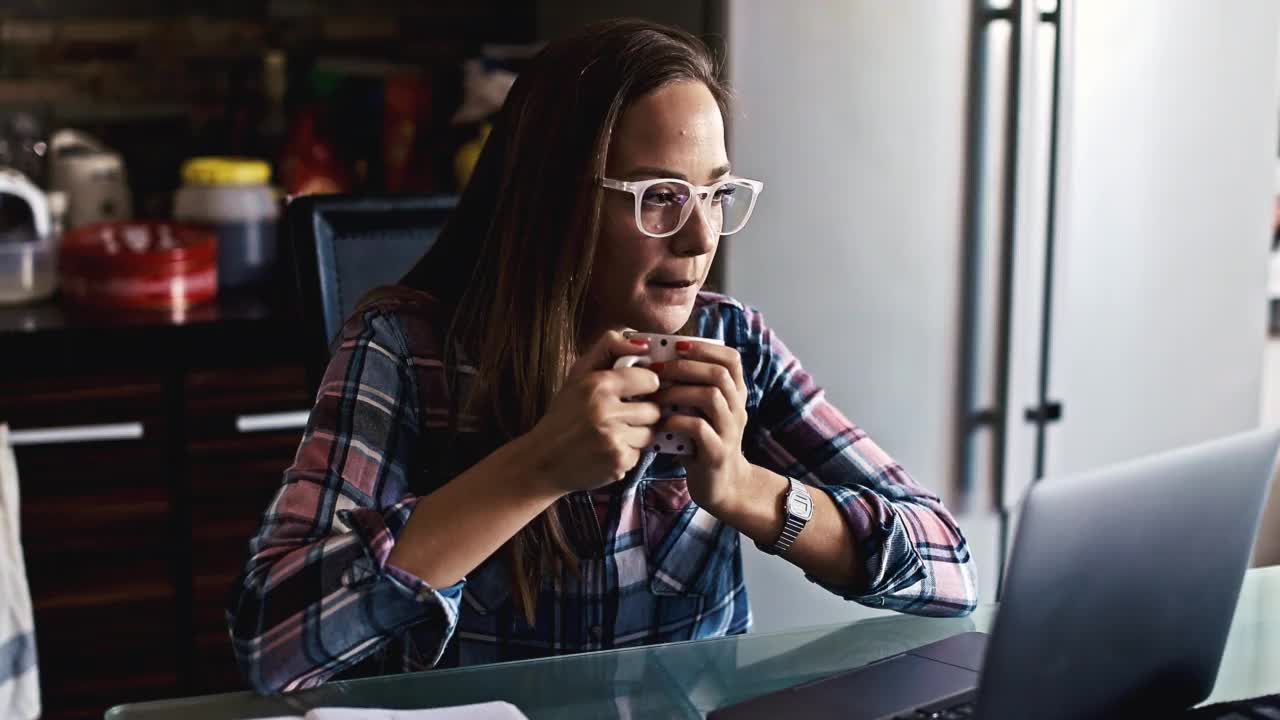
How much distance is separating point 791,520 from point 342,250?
1.97 feet

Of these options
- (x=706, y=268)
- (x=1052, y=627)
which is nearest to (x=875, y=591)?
(x=706, y=268)

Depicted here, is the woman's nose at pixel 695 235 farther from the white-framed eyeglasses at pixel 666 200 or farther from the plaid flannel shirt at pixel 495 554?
the plaid flannel shirt at pixel 495 554

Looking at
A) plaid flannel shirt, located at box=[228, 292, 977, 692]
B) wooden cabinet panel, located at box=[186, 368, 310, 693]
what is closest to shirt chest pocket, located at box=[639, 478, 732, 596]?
plaid flannel shirt, located at box=[228, 292, 977, 692]

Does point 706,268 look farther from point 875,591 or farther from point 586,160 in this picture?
point 875,591

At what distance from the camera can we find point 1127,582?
895 mm

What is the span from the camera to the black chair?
1536 millimetres

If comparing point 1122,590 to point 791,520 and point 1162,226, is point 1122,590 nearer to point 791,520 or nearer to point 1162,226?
point 791,520

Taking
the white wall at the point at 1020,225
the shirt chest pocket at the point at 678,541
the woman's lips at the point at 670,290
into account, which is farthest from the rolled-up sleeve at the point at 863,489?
the white wall at the point at 1020,225

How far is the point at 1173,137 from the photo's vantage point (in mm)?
2395

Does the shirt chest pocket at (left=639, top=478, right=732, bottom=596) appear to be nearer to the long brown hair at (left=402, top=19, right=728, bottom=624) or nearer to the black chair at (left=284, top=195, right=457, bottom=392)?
the long brown hair at (left=402, top=19, right=728, bottom=624)

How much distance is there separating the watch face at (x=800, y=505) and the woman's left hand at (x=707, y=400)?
0.10 meters

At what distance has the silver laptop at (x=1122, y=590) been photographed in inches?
33.2

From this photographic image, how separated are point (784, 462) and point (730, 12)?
91cm

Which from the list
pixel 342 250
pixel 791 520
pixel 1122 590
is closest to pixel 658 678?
pixel 791 520
